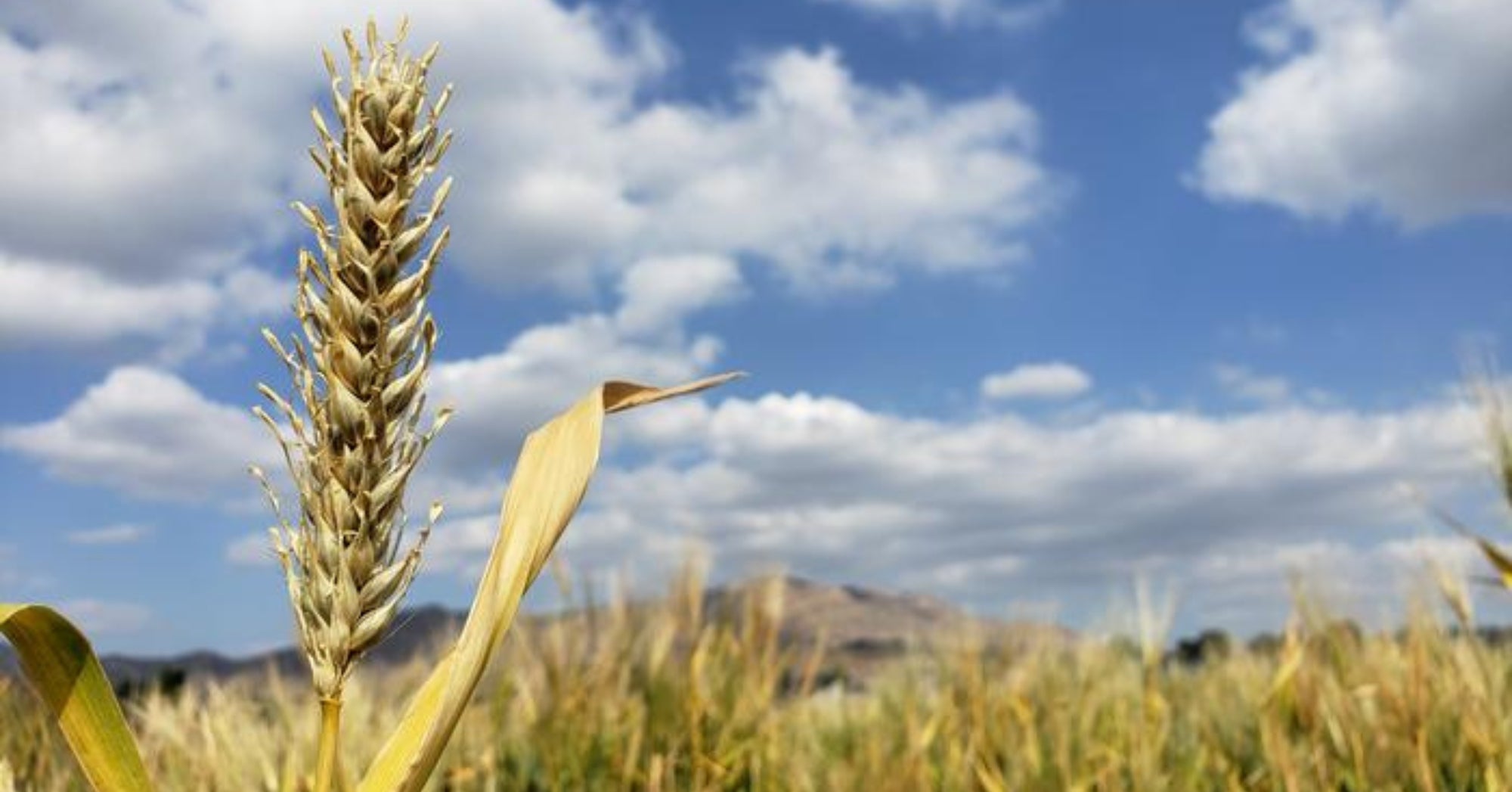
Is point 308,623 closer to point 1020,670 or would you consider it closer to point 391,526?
point 391,526

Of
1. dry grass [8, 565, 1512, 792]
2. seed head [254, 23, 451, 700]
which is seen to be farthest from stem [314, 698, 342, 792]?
dry grass [8, 565, 1512, 792]

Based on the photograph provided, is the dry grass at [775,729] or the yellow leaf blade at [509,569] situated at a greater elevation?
the yellow leaf blade at [509,569]

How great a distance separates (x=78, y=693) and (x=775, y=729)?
11.9 feet

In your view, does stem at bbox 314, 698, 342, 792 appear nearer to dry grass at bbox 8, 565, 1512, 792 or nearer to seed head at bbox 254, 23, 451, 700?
seed head at bbox 254, 23, 451, 700

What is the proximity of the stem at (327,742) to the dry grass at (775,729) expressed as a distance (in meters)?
2.21

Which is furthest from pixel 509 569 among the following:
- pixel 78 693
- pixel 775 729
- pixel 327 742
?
pixel 775 729

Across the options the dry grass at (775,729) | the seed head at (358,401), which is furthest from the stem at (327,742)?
the dry grass at (775,729)

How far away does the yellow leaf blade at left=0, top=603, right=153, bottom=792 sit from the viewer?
4.50 ft

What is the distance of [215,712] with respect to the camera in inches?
162

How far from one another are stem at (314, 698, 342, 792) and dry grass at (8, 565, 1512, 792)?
2208 mm

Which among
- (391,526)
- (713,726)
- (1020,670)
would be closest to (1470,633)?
(1020,670)

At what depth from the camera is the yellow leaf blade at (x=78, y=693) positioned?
137 cm

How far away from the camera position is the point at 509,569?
1.45 meters

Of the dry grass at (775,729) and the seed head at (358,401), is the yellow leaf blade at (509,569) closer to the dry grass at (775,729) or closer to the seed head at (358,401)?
the seed head at (358,401)
